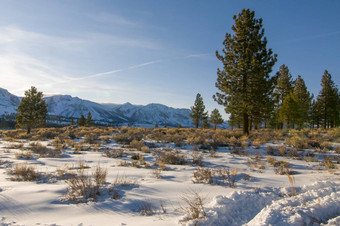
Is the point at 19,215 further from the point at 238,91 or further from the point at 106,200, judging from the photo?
the point at 238,91

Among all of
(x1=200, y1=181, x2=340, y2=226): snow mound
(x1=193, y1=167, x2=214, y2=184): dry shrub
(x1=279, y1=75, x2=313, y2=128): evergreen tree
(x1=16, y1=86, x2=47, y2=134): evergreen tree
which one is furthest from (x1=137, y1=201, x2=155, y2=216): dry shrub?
(x1=279, y1=75, x2=313, y2=128): evergreen tree

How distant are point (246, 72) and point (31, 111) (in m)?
22.6

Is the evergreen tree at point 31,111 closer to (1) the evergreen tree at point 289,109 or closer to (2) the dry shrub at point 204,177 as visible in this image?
(2) the dry shrub at point 204,177

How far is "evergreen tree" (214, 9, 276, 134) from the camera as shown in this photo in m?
13.5

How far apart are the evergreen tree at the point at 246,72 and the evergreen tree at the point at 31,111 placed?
19.8m

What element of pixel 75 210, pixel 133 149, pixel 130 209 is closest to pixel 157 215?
pixel 130 209

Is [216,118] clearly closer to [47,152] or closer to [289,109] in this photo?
[289,109]

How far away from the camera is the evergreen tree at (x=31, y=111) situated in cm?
1970

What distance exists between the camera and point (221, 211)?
2.41 meters

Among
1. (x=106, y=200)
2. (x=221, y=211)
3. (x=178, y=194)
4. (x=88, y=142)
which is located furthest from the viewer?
(x=88, y=142)

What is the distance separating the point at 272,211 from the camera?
88.6 inches

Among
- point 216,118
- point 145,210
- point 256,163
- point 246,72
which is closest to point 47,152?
point 145,210

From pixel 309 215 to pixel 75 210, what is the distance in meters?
3.23

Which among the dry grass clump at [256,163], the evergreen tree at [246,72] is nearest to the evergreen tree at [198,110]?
the evergreen tree at [246,72]
